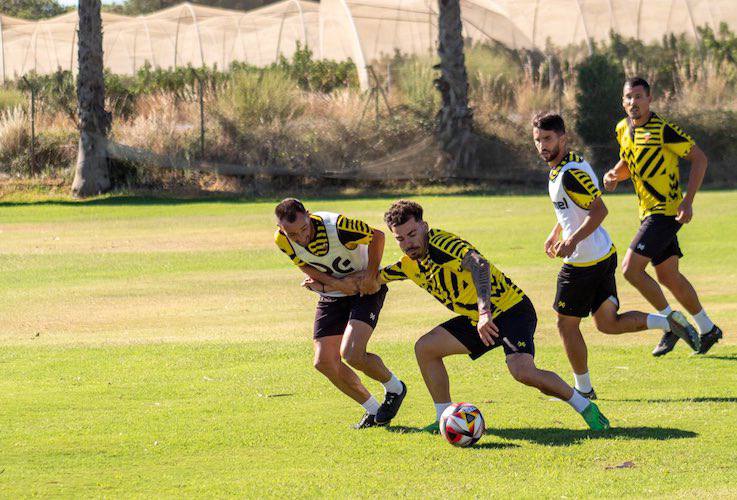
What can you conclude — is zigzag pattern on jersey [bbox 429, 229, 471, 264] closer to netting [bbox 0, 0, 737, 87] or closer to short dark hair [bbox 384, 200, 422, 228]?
short dark hair [bbox 384, 200, 422, 228]

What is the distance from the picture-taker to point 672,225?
35.3ft

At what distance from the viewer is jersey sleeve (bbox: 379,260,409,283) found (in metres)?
8.00

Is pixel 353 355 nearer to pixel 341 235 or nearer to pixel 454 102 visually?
pixel 341 235

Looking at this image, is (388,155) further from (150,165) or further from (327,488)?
(327,488)

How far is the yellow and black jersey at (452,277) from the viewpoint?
7.62 meters

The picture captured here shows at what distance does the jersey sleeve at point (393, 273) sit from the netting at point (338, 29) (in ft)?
97.5

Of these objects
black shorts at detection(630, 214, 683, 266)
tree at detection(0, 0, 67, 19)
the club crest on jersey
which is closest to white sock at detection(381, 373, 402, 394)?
the club crest on jersey

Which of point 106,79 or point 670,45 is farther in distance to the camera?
point 670,45

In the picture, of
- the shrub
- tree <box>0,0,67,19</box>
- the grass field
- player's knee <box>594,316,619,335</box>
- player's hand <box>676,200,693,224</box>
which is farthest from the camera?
tree <box>0,0,67,19</box>

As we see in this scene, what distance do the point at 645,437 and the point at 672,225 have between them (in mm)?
3569

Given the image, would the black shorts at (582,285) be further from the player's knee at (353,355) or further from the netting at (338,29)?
the netting at (338,29)

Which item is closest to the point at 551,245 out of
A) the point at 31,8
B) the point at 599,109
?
the point at 599,109

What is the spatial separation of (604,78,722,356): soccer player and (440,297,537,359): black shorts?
2986 mm

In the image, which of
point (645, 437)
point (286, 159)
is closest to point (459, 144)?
point (286, 159)
